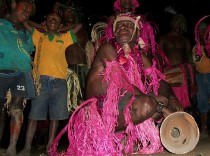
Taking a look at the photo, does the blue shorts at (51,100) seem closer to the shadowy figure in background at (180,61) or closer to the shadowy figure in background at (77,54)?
the shadowy figure in background at (77,54)

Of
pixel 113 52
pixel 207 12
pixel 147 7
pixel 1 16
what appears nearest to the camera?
pixel 113 52

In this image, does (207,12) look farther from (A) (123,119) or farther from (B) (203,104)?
(A) (123,119)

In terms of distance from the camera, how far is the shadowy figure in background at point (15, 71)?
11.2 ft

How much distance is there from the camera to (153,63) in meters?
3.54

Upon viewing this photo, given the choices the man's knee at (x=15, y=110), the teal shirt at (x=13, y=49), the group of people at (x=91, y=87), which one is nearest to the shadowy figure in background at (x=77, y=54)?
the group of people at (x=91, y=87)

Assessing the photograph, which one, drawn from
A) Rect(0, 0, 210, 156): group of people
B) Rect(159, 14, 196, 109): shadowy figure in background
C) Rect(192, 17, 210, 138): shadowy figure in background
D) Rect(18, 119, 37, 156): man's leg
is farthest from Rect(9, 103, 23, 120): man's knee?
Rect(192, 17, 210, 138): shadowy figure in background

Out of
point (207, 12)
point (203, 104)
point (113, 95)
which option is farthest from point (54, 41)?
point (207, 12)

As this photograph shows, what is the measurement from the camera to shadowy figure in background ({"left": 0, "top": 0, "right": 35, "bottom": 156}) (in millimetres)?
3406

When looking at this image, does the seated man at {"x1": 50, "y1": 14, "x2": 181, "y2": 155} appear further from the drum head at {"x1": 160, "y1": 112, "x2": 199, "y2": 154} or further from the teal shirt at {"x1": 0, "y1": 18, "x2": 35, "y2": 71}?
the teal shirt at {"x1": 0, "y1": 18, "x2": 35, "y2": 71}

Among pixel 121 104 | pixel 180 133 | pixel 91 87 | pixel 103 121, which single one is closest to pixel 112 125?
pixel 103 121

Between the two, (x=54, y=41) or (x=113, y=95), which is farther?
(x=54, y=41)

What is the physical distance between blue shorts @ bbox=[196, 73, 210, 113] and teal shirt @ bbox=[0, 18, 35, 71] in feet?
10.4

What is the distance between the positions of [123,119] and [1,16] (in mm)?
1834

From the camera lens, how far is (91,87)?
3.25m
